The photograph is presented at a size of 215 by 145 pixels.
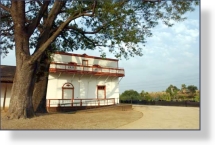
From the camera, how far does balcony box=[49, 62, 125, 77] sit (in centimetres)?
438

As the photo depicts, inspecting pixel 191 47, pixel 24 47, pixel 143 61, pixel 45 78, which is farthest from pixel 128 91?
pixel 24 47

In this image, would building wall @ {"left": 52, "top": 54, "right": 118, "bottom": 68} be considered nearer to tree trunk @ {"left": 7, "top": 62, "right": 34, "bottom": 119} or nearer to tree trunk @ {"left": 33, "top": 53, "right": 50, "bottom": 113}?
tree trunk @ {"left": 33, "top": 53, "right": 50, "bottom": 113}

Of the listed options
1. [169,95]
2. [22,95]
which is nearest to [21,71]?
[22,95]

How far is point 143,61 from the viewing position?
425 cm

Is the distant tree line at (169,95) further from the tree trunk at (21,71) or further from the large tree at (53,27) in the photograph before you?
the tree trunk at (21,71)

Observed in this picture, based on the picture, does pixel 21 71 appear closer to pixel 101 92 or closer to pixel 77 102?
pixel 77 102

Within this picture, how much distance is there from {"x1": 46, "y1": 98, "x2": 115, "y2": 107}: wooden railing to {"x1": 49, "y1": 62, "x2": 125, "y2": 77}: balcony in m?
0.50

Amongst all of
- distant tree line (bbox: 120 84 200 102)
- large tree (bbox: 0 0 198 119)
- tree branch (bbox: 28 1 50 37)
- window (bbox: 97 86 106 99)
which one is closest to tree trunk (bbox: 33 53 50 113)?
large tree (bbox: 0 0 198 119)

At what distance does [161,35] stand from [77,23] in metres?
1.73

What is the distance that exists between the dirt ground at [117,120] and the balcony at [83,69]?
70 centimetres

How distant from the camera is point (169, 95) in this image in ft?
13.8

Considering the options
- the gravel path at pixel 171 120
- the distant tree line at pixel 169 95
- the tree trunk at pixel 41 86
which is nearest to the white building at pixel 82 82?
the tree trunk at pixel 41 86

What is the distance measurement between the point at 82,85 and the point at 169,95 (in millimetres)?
1552

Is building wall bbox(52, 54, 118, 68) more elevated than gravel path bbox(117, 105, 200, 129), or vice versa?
building wall bbox(52, 54, 118, 68)
